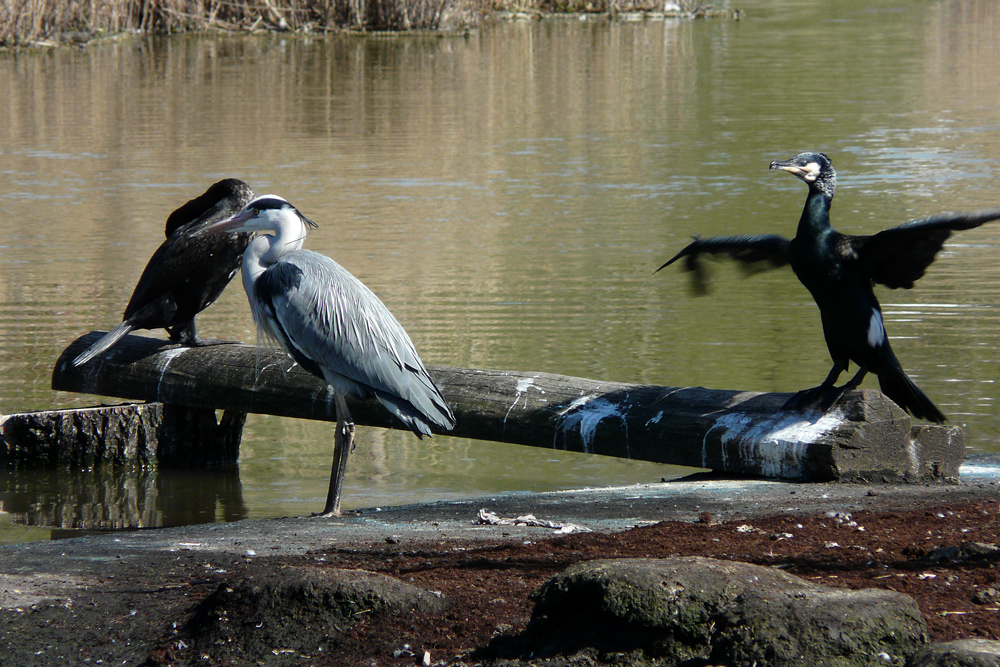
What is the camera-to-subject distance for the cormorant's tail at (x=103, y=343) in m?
6.60

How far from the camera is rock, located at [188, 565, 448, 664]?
3.37 meters

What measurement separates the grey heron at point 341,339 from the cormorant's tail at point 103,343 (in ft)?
4.70

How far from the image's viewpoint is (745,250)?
579 cm

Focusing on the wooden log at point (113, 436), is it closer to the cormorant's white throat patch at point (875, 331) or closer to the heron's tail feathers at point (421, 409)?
the heron's tail feathers at point (421, 409)

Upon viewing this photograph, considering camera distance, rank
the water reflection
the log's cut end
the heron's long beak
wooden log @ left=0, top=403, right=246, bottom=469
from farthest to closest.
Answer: wooden log @ left=0, top=403, right=246, bottom=469 < the water reflection < the heron's long beak < the log's cut end

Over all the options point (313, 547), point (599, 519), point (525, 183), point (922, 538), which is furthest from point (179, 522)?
point (525, 183)

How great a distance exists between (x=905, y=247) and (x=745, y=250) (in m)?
0.77

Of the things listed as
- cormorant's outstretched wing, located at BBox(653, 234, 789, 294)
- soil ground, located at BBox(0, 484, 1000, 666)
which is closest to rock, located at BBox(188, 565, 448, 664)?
soil ground, located at BBox(0, 484, 1000, 666)

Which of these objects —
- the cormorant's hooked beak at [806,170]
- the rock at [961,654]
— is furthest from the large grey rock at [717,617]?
the cormorant's hooked beak at [806,170]

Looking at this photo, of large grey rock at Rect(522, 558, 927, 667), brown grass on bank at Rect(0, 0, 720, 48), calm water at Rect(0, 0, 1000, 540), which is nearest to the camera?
large grey rock at Rect(522, 558, 927, 667)

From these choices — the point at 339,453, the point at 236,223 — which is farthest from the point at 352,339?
the point at 236,223

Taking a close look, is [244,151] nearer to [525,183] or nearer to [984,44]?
[525,183]

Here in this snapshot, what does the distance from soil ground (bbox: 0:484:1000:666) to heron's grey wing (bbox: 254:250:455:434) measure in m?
0.54

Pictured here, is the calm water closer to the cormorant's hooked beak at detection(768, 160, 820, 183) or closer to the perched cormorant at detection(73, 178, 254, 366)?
the perched cormorant at detection(73, 178, 254, 366)
